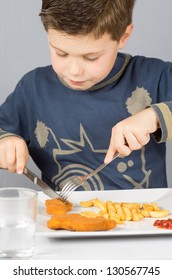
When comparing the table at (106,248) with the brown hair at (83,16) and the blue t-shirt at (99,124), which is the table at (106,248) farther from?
the blue t-shirt at (99,124)

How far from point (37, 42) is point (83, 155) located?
656mm

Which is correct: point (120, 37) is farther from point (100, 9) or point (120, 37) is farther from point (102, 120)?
point (102, 120)

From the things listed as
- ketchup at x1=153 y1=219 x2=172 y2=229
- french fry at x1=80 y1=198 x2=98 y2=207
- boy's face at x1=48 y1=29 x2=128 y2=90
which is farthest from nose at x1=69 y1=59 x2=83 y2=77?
ketchup at x1=153 y1=219 x2=172 y2=229

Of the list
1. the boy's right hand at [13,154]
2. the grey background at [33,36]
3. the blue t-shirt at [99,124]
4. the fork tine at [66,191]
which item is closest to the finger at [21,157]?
the boy's right hand at [13,154]

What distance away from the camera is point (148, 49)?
6.65 ft

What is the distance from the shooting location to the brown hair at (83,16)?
1.19 m

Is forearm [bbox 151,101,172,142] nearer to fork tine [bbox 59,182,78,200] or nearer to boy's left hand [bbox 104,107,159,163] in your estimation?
boy's left hand [bbox 104,107,159,163]

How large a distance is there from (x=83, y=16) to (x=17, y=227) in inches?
18.7

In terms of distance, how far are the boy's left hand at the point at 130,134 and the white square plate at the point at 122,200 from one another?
0.27 ft

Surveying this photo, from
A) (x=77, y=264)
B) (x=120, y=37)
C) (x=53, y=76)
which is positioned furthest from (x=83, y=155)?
(x=77, y=264)

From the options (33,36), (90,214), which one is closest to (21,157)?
(90,214)

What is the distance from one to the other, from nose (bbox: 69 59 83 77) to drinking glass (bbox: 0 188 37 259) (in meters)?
0.38

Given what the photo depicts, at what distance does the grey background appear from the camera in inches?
78.5

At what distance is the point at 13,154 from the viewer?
4.08 feet
